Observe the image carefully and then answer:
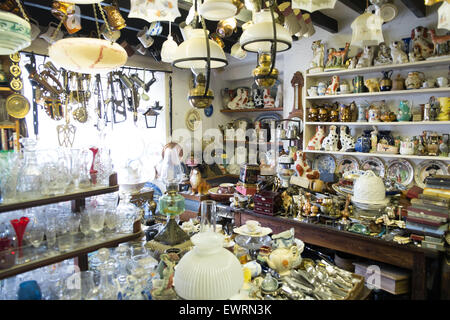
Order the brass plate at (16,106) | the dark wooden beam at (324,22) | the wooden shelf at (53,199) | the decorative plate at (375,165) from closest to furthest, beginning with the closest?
the wooden shelf at (53,199) → the brass plate at (16,106) → the dark wooden beam at (324,22) → the decorative plate at (375,165)

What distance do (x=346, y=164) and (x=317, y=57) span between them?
4.15 feet

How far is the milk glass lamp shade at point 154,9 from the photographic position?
4.22ft

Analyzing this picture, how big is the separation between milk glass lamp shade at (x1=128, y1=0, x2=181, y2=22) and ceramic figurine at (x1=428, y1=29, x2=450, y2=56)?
100 inches

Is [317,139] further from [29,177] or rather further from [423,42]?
[29,177]

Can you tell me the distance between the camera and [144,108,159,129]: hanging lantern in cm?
366

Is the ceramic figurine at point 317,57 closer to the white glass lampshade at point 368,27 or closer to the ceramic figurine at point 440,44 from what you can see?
the ceramic figurine at point 440,44

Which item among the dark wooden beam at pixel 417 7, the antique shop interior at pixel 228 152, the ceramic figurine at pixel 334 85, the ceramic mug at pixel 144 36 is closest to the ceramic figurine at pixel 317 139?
the antique shop interior at pixel 228 152

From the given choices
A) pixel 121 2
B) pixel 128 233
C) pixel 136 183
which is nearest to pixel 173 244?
pixel 128 233

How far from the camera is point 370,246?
1.91m

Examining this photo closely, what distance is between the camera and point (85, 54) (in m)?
1.36

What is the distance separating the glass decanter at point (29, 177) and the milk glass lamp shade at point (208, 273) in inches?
25.8

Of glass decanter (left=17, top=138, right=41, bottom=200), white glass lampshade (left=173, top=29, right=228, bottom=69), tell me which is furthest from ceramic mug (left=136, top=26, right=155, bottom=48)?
glass decanter (left=17, top=138, right=41, bottom=200)

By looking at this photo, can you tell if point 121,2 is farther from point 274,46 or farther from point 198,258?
point 198,258
